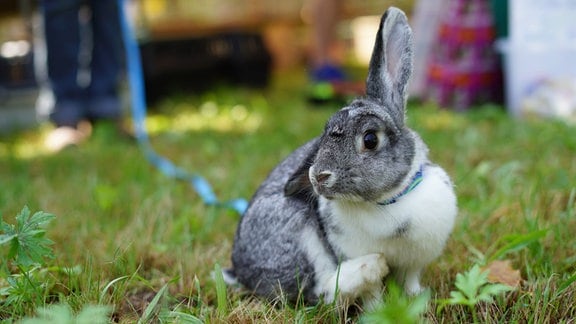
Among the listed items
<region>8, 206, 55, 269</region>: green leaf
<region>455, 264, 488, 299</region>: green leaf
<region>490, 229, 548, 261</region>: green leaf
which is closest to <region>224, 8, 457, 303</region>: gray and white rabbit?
<region>455, 264, 488, 299</region>: green leaf

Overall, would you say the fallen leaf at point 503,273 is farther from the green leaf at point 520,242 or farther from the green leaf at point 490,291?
the green leaf at point 490,291

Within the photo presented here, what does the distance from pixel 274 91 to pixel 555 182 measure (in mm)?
3782

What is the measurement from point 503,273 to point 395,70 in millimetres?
587

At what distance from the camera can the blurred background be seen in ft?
13.7

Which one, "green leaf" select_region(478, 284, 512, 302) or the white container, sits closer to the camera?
"green leaf" select_region(478, 284, 512, 302)

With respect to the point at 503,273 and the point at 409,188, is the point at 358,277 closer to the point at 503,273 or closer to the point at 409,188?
the point at 409,188

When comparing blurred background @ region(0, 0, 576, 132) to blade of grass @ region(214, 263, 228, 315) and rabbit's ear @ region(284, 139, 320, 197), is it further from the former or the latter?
blade of grass @ region(214, 263, 228, 315)

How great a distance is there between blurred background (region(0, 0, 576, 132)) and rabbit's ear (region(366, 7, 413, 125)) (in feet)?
8.13

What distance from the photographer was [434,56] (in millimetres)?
4832

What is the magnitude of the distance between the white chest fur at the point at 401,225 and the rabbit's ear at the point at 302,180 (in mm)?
77

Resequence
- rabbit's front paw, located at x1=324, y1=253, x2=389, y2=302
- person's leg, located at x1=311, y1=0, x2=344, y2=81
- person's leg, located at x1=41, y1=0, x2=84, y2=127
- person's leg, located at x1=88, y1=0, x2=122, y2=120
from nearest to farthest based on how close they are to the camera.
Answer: rabbit's front paw, located at x1=324, y1=253, x2=389, y2=302, person's leg, located at x1=41, y1=0, x2=84, y2=127, person's leg, located at x1=88, y1=0, x2=122, y2=120, person's leg, located at x1=311, y1=0, x2=344, y2=81

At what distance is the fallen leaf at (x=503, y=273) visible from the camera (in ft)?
5.45

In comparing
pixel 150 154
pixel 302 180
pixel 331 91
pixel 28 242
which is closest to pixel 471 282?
pixel 302 180

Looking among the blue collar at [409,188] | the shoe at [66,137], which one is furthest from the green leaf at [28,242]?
the shoe at [66,137]
